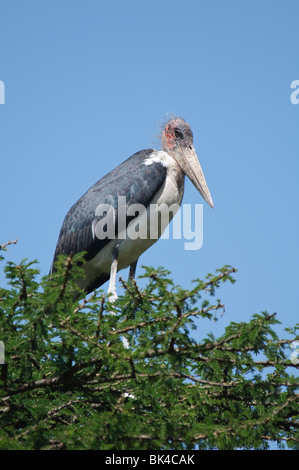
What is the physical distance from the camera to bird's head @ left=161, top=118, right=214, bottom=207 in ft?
29.3

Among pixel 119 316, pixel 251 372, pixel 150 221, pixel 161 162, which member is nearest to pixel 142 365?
pixel 119 316

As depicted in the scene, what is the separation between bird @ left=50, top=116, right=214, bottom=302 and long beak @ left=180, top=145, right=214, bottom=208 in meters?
0.20

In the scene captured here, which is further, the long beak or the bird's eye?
the bird's eye

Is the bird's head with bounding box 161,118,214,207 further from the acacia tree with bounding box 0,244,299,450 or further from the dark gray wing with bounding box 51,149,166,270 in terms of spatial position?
the acacia tree with bounding box 0,244,299,450

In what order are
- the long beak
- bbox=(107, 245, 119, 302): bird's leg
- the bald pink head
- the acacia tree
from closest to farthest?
the acacia tree → bbox=(107, 245, 119, 302): bird's leg → the long beak → the bald pink head

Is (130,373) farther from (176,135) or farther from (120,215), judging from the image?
(176,135)

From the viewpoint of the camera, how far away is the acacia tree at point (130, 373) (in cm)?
464

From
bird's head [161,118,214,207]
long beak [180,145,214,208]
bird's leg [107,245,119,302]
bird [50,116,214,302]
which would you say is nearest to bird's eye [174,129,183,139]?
bird's head [161,118,214,207]

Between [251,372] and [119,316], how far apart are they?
1.09 m

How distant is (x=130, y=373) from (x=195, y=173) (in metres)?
4.19

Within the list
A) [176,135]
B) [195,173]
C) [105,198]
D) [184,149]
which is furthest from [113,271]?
[176,135]

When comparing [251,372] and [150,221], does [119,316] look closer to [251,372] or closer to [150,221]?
[251,372]

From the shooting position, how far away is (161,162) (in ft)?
27.9

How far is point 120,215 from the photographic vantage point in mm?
8086
